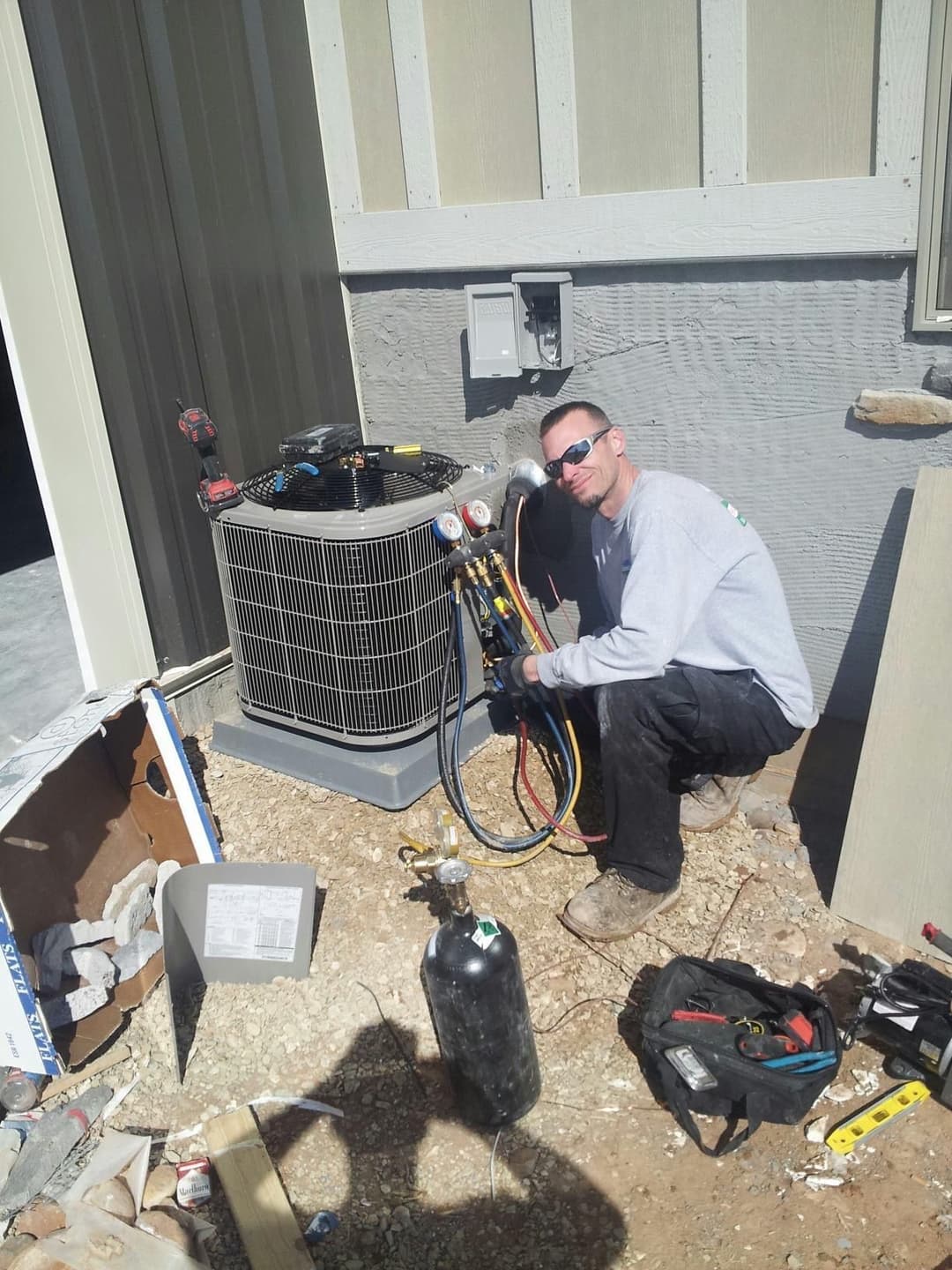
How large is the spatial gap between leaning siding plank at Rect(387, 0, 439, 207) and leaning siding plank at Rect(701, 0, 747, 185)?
99cm

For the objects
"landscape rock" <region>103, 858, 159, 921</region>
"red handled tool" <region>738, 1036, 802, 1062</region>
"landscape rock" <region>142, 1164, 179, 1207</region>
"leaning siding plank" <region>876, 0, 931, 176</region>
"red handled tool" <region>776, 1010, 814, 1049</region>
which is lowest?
"landscape rock" <region>142, 1164, 179, 1207</region>

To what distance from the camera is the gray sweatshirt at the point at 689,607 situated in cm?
277

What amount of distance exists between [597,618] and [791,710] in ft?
3.53

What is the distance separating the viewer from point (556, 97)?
3.26 m

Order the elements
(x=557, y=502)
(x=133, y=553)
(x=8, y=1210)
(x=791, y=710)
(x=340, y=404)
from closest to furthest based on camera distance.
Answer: (x=8, y=1210) < (x=791, y=710) < (x=133, y=553) < (x=557, y=502) < (x=340, y=404)

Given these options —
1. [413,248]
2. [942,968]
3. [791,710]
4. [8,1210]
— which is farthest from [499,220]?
[8,1210]

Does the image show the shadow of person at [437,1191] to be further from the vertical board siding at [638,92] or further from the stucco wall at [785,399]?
the vertical board siding at [638,92]

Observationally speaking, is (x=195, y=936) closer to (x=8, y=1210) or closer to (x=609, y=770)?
(x=8, y=1210)

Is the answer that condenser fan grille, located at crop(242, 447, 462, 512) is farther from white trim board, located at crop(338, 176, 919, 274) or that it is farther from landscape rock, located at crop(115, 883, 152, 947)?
landscape rock, located at crop(115, 883, 152, 947)

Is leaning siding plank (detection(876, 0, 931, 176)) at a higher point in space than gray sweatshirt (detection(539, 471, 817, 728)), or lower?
higher

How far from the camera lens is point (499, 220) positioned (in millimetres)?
3492

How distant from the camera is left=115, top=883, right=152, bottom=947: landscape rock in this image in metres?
2.83

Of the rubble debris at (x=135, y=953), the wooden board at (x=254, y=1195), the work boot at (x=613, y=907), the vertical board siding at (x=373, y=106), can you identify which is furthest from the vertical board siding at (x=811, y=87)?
the wooden board at (x=254, y=1195)

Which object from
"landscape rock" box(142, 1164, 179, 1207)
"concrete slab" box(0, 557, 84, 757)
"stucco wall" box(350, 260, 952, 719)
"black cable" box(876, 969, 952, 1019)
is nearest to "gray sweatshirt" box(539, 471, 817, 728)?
"stucco wall" box(350, 260, 952, 719)
